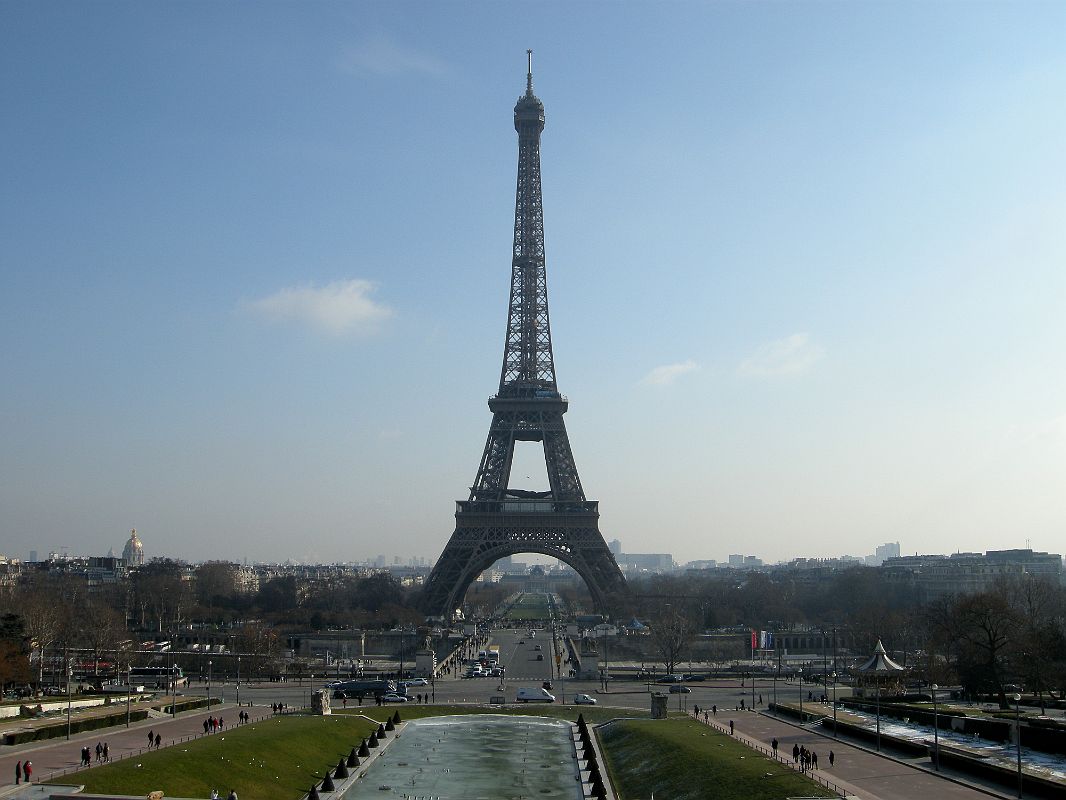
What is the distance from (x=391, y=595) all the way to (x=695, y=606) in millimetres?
46434

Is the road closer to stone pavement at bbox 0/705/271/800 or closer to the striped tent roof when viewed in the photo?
stone pavement at bbox 0/705/271/800

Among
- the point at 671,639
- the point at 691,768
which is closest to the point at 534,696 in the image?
the point at 671,639

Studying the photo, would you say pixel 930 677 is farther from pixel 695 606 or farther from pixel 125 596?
pixel 125 596

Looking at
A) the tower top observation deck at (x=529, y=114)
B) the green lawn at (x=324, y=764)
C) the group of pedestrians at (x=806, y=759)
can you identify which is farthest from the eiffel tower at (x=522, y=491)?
the group of pedestrians at (x=806, y=759)

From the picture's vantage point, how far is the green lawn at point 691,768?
3766 cm

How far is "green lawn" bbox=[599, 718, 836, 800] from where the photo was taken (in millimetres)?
37656

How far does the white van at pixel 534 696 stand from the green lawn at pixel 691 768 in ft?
43.5

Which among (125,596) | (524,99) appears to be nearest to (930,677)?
(524,99)

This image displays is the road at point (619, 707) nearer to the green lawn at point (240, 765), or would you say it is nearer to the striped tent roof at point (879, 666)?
the green lawn at point (240, 765)

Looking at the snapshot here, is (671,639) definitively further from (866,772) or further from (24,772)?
(24,772)

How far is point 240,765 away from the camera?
42531 millimetres

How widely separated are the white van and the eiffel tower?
38.1m

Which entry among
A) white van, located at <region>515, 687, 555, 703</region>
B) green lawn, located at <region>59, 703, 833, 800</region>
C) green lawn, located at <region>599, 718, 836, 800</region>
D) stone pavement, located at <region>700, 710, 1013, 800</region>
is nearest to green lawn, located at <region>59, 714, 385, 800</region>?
green lawn, located at <region>59, 703, 833, 800</region>

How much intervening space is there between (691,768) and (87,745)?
25569mm
